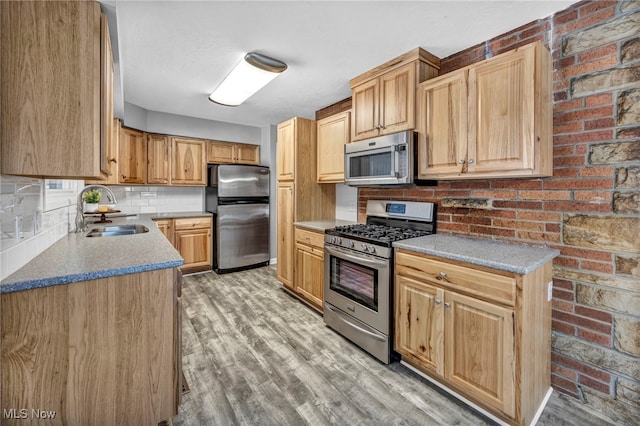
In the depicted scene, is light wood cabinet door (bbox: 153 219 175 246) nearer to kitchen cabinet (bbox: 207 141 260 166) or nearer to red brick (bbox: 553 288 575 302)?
kitchen cabinet (bbox: 207 141 260 166)

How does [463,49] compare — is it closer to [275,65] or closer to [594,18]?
[594,18]

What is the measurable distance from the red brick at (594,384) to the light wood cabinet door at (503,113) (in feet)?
4.32

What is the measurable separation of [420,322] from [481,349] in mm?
385

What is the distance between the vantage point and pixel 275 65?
8.09 ft

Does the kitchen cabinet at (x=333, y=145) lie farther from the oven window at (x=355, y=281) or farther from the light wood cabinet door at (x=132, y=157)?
the light wood cabinet door at (x=132, y=157)

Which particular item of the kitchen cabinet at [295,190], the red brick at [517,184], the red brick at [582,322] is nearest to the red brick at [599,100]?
the red brick at [517,184]

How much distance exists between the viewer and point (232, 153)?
4773 millimetres

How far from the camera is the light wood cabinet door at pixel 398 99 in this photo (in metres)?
2.28

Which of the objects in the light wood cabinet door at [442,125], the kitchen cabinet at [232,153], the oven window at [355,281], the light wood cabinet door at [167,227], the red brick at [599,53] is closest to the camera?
the red brick at [599,53]

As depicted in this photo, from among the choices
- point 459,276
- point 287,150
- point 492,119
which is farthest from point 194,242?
point 492,119

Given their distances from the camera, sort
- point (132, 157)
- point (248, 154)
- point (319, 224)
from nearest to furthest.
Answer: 1. point (319, 224)
2. point (132, 157)
3. point (248, 154)

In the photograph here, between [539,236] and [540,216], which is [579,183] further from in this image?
[539,236]

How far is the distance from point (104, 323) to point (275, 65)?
2.24 metres

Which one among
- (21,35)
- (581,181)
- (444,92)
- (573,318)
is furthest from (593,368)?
(21,35)
